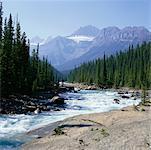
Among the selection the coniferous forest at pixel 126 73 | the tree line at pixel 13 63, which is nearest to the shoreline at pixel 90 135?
the tree line at pixel 13 63

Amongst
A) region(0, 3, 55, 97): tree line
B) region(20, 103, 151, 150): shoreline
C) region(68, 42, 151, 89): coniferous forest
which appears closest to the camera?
region(20, 103, 151, 150): shoreline

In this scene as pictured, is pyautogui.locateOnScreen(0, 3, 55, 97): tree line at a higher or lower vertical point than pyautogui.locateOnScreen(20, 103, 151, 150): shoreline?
higher

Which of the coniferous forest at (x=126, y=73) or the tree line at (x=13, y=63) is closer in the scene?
the tree line at (x=13, y=63)

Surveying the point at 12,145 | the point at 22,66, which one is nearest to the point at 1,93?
the point at 22,66

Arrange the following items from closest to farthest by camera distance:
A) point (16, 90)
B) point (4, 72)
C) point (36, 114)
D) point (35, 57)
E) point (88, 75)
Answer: point (36, 114) < point (4, 72) < point (16, 90) < point (35, 57) < point (88, 75)

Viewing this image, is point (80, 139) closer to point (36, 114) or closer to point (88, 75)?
point (36, 114)

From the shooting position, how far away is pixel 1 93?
199ft

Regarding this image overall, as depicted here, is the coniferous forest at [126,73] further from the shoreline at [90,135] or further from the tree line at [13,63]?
the shoreline at [90,135]

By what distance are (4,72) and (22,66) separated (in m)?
11.5

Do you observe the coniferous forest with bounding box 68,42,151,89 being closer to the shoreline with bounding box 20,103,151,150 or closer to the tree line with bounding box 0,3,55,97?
the tree line with bounding box 0,3,55,97

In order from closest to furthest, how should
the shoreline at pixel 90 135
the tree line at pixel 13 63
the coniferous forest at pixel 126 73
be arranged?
the shoreline at pixel 90 135
the tree line at pixel 13 63
the coniferous forest at pixel 126 73

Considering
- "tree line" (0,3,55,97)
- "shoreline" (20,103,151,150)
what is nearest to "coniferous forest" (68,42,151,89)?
"tree line" (0,3,55,97)

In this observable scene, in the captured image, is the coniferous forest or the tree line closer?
the tree line

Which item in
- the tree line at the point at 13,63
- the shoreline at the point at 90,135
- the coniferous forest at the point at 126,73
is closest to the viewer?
the shoreline at the point at 90,135
